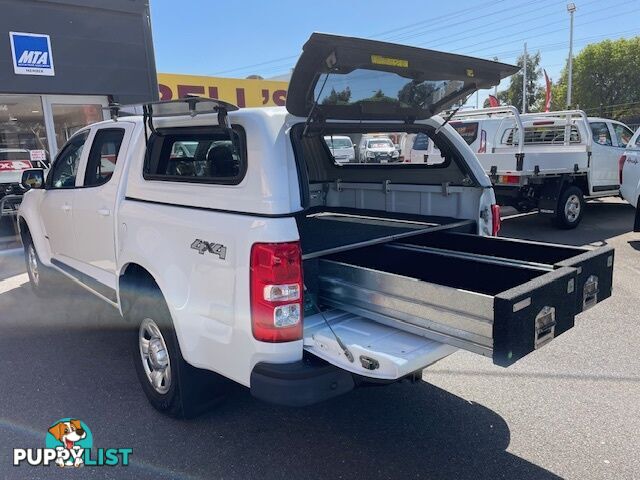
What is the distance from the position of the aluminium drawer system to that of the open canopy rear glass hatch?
893 mm

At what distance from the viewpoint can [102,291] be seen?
407 cm

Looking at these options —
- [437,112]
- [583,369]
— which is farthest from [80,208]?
[583,369]

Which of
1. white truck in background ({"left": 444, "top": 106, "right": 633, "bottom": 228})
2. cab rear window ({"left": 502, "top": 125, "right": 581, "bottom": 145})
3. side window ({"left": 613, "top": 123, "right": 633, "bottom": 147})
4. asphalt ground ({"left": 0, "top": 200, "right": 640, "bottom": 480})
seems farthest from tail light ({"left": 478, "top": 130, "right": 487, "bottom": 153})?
asphalt ground ({"left": 0, "top": 200, "right": 640, "bottom": 480})

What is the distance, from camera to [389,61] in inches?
111

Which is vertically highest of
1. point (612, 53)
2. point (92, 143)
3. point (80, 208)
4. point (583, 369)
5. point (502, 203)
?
point (612, 53)

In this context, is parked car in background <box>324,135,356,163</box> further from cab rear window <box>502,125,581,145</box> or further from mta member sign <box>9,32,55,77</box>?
A: mta member sign <box>9,32,55,77</box>

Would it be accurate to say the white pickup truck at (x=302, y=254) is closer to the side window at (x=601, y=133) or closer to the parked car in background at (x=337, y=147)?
the parked car in background at (x=337, y=147)

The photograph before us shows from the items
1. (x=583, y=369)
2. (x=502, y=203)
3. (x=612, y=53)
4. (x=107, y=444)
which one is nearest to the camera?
(x=107, y=444)

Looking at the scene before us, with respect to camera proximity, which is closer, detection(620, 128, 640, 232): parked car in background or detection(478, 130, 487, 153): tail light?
detection(620, 128, 640, 232): parked car in background

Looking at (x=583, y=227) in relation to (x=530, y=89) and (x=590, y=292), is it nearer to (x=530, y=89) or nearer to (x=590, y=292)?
(x=590, y=292)

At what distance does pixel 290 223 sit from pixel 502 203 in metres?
8.07

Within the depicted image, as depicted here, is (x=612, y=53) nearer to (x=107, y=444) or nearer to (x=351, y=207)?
(x=351, y=207)

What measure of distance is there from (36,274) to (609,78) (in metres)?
57.9

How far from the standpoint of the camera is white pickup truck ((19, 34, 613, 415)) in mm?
2410
